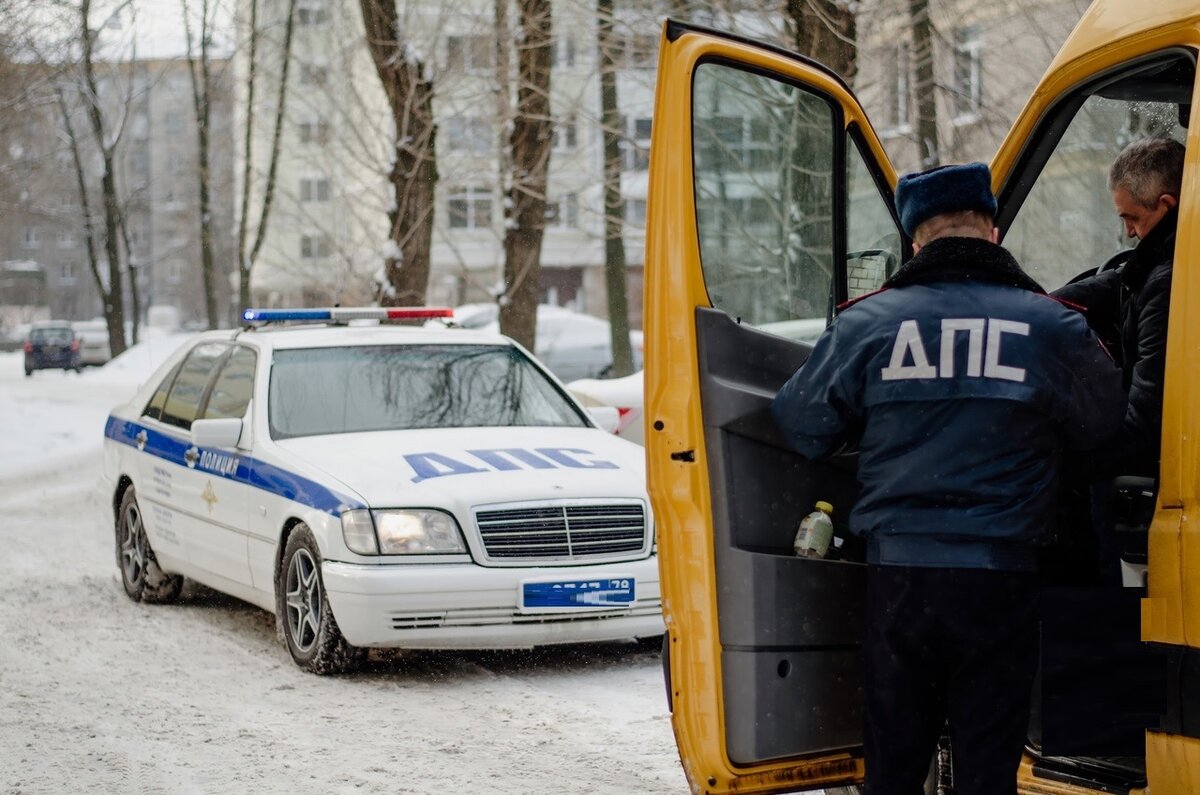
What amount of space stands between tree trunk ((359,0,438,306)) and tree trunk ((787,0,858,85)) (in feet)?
16.9

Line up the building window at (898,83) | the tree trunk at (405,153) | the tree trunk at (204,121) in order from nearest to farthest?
the tree trunk at (405,153) < the building window at (898,83) < the tree trunk at (204,121)

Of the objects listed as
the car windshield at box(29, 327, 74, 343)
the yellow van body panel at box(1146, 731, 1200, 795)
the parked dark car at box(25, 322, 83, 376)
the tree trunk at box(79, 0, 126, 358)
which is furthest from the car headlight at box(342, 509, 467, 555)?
the car windshield at box(29, 327, 74, 343)

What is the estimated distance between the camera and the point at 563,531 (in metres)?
7.26

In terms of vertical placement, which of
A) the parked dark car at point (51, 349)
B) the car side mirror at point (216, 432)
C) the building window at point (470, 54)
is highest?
the building window at point (470, 54)

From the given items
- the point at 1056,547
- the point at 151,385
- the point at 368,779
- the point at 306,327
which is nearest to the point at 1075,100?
the point at 1056,547

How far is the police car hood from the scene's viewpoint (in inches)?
285

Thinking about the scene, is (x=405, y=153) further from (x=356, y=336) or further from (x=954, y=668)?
(x=954, y=668)

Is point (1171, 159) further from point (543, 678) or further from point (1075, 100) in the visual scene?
point (543, 678)

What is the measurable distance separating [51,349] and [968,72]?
37.7 metres

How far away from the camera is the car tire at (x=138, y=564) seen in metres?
9.32

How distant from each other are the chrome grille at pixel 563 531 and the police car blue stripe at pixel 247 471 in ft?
1.98

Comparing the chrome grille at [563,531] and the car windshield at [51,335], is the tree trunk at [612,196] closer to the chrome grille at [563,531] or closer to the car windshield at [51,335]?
the chrome grille at [563,531]

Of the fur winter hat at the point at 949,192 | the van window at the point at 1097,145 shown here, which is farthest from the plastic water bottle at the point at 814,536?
the van window at the point at 1097,145

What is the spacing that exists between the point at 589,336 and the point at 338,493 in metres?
27.8
